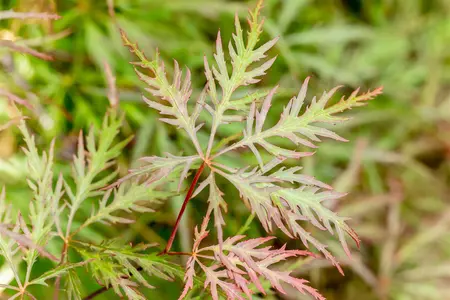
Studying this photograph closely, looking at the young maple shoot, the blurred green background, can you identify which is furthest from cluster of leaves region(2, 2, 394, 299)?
the blurred green background

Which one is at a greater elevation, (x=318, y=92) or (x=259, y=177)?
(x=259, y=177)

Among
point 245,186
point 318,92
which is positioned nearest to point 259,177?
point 245,186

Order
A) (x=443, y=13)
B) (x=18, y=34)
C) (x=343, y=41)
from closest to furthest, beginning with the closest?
(x=18, y=34) → (x=343, y=41) → (x=443, y=13)

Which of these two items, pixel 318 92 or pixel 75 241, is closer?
Answer: pixel 75 241

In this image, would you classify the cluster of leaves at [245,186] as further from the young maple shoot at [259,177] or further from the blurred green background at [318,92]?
the blurred green background at [318,92]

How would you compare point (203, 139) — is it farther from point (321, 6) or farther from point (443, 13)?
point (443, 13)

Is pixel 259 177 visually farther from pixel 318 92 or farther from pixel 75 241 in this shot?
pixel 318 92

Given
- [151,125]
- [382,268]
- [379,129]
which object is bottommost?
[382,268]

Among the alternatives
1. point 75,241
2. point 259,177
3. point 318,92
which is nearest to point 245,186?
point 259,177

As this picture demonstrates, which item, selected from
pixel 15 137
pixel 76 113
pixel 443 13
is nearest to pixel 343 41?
pixel 443 13
